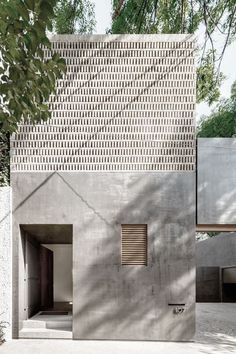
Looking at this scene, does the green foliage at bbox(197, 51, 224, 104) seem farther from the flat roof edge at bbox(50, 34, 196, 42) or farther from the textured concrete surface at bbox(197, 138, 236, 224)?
the textured concrete surface at bbox(197, 138, 236, 224)

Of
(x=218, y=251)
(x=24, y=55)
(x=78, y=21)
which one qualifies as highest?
(x=78, y=21)

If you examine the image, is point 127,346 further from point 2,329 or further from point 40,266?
point 40,266

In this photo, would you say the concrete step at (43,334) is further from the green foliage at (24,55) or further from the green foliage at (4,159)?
the green foliage at (24,55)

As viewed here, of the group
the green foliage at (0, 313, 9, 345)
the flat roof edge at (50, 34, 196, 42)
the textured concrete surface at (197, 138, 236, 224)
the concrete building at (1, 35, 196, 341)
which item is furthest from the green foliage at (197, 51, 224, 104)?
the green foliage at (0, 313, 9, 345)

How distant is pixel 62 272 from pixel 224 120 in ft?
35.3

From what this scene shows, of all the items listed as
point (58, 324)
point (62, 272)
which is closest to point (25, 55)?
point (58, 324)

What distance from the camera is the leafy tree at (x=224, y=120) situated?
69.1 ft

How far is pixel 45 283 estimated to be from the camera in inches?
495

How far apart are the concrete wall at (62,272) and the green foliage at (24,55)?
10212 millimetres

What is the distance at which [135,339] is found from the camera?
8.55m

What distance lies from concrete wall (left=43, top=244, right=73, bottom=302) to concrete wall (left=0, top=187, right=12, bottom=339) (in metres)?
5.44

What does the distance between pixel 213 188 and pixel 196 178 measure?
0.38 metres

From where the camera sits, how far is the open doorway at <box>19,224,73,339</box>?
8875mm

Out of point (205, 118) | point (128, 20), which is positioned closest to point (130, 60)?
point (128, 20)
